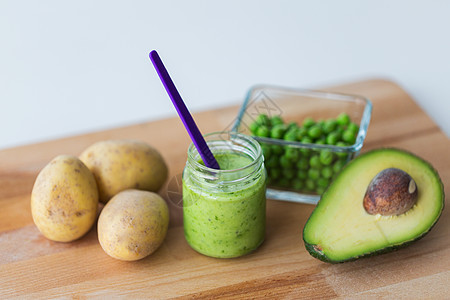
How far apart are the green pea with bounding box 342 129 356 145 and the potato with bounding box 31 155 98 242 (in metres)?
0.60

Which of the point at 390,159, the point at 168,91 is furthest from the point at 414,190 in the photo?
the point at 168,91

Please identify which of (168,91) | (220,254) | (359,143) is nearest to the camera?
(168,91)

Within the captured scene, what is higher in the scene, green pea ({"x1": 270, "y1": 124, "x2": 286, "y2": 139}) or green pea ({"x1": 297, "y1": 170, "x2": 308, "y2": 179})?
green pea ({"x1": 270, "y1": 124, "x2": 286, "y2": 139})

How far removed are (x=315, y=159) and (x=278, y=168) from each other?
0.10 metres

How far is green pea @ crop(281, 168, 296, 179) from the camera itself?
4.46ft

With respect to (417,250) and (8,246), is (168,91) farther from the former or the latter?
(417,250)

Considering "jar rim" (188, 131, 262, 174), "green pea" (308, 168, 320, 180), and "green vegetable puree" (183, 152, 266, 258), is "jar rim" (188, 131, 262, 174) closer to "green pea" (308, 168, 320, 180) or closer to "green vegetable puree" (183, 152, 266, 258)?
"green vegetable puree" (183, 152, 266, 258)

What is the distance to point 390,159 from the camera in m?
1.26

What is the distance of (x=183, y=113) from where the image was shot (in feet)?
3.63

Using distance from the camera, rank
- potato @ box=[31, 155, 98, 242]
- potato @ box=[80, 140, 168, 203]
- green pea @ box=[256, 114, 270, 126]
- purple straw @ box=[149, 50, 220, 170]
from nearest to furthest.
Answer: purple straw @ box=[149, 50, 220, 170]
potato @ box=[31, 155, 98, 242]
potato @ box=[80, 140, 168, 203]
green pea @ box=[256, 114, 270, 126]

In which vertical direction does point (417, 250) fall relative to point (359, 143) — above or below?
below

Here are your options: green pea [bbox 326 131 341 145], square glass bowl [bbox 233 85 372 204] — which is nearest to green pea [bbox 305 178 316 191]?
square glass bowl [bbox 233 85 372 204]

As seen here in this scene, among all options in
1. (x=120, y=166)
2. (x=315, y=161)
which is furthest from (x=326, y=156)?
(x=120, y=166)

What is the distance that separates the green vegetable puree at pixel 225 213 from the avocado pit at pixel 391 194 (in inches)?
9.0
